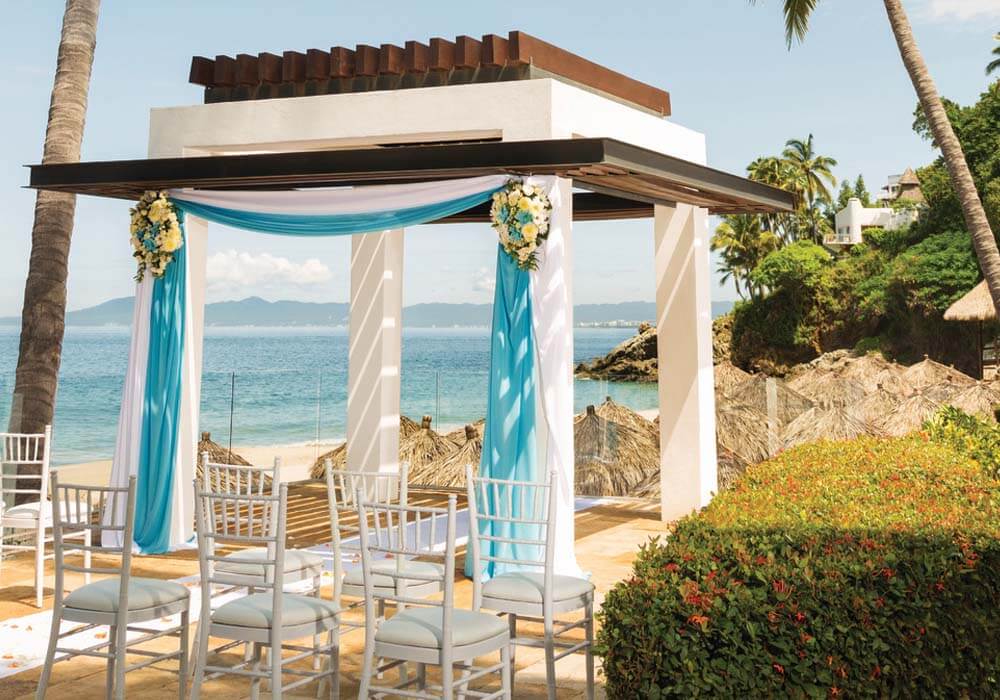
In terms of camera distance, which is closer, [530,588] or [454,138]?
[530,588]

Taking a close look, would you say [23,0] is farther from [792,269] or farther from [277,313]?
[792,269]

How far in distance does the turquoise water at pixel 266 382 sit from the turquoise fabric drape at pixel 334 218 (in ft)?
75.9

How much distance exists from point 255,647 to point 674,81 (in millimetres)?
54292

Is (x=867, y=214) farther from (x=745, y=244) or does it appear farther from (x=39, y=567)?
(x=39, y=567)

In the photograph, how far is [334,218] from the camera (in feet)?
24.2

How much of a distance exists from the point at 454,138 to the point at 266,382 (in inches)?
1685

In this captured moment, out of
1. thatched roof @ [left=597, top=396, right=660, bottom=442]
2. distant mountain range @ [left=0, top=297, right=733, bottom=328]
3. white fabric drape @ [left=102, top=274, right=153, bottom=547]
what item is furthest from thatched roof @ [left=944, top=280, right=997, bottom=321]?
distant mountain range @ [left=0, top=297, right=733, bottom=328]

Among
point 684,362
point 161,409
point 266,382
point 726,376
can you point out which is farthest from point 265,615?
point 266,382

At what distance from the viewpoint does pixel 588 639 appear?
422cm

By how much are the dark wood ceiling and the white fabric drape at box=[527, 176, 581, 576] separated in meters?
1.15

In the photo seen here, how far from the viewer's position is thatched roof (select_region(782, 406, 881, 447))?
1123cm

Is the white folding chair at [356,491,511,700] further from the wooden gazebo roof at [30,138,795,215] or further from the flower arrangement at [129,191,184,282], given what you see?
the flower arrangement at [129,191,184,282]

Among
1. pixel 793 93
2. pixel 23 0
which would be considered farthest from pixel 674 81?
pixel 23 0

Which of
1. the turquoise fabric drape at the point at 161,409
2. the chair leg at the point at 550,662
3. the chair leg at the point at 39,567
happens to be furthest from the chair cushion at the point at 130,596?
the turquoise fabric drape at the point at 161,409
